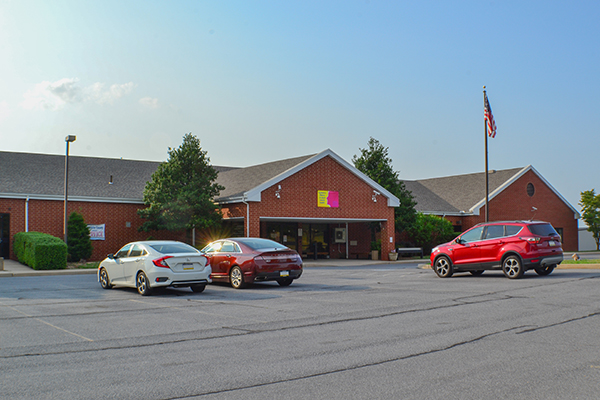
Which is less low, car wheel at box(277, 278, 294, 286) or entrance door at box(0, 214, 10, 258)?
entrance door at box(0, 214, 10, 258)

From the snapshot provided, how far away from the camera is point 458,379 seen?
233 inches

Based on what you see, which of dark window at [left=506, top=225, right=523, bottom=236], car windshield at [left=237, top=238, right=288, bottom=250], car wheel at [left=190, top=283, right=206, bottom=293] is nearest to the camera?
car wheel at [left=190, top=283, right=206, bottom=293]

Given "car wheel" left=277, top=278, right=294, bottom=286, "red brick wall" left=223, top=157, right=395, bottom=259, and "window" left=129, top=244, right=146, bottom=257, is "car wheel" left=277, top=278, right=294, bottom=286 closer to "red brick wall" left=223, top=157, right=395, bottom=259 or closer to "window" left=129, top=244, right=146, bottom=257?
"window" left=129, top=244, right=146, bottom=257

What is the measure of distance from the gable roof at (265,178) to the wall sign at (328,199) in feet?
6.09

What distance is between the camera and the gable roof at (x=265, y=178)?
3028 centimetres

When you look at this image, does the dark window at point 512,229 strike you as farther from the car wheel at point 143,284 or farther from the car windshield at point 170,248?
the car wheel at point 143,284

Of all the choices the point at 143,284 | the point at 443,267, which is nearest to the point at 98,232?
the point at 143,284

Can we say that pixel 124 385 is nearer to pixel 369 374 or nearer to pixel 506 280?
pixel 369 374

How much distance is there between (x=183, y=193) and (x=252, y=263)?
1434 centimetres

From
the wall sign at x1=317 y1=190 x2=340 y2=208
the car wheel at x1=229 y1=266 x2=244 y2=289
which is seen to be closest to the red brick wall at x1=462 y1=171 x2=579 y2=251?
the wall sign at x1=317 y1=190 x2=340 y2=208

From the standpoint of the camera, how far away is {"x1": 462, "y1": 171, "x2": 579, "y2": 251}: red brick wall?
149 ft

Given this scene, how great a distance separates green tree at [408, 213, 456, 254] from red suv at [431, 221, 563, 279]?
65.8 feet

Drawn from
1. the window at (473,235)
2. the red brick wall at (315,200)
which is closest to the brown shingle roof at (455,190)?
the red brick wall at (315,200)

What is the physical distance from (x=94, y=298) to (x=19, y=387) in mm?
8551
